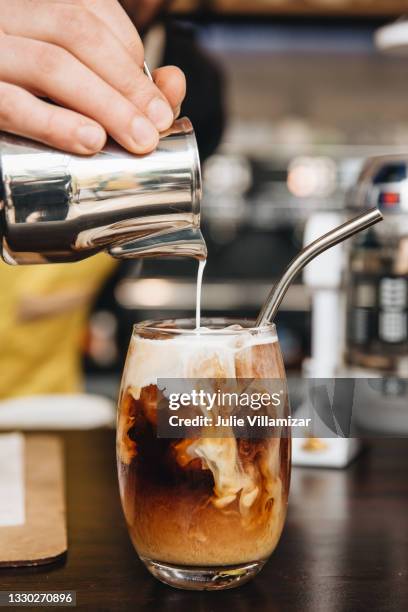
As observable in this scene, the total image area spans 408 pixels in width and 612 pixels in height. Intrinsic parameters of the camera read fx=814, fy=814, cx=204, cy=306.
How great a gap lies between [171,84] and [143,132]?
0.10 m

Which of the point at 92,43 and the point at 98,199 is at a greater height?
the point at 92,43

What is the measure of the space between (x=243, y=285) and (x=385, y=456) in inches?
118

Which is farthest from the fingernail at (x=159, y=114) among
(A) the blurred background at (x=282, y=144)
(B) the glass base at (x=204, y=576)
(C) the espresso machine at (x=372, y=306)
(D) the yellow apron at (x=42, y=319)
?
(A) the blurred background at (x=282, y=144)

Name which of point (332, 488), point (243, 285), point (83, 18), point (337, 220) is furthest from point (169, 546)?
point (243, 285)

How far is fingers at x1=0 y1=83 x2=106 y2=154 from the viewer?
687 millimetres

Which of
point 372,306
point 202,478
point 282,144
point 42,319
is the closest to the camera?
point 202,478

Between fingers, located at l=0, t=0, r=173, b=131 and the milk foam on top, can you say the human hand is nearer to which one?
fingers, located at l=0, t=0, r=173, b=131

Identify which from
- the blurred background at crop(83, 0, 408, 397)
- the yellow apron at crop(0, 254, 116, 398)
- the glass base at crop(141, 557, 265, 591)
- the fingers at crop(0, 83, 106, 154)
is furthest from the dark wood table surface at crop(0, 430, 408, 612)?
the blurred background at crop(83, 0, 408, 397)

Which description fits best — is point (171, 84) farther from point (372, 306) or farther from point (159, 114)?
point (372, 306)

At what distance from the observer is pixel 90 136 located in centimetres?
69

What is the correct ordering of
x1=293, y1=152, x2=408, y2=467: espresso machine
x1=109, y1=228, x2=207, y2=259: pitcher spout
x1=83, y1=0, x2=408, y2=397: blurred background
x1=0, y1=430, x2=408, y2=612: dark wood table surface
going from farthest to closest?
1. x1=83, y1=0, x2=408, y2=397: blurred background
2. x1=293, y1=152, x2=408, y2=467: espresso machine
3. x1=109, y1=228, x2=207, y2=259: pitcher spout
4. x1=0, y1=430, x2=408, y2=612: dark wood table surface

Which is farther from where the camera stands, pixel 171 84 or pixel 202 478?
Answer: pixel 171 84

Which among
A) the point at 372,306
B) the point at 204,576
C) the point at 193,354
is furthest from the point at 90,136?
the point at 372,306

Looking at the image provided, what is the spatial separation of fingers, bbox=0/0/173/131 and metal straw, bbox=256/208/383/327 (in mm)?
170
